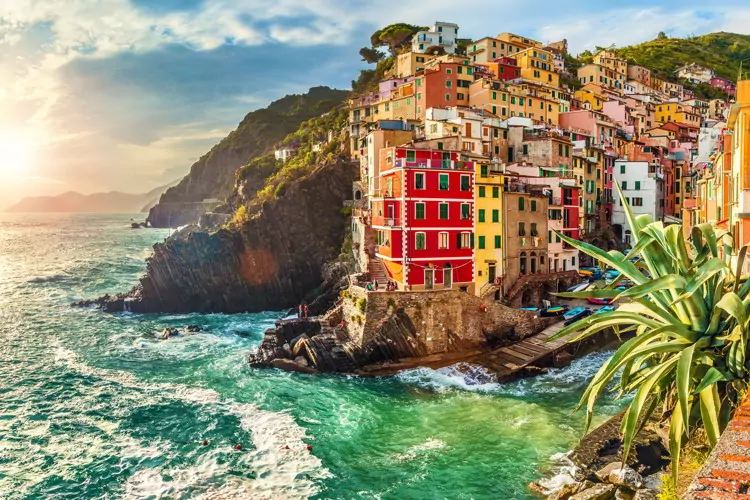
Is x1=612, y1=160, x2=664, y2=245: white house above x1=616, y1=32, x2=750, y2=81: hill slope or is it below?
below

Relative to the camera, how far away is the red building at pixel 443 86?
77.3 m

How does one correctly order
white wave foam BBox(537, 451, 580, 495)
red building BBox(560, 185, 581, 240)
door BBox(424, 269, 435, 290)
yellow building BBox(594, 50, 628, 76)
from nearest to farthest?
1. white wave foam BBox(537, 451, 580, 495)
2. door BBox(424, 269, 435, 290)
3. red building BBox(560, 185, 581, 240)
4. yellow building BBox(594, 50, 628, 76)

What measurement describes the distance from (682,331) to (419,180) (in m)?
33.4

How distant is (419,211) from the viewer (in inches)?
1794

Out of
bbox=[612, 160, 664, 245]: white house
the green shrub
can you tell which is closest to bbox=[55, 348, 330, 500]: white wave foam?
the green shrub

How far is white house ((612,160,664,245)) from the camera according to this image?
7406cm

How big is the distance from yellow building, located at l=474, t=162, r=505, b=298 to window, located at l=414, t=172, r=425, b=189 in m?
5.44

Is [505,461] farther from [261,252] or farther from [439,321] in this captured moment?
[261,252]

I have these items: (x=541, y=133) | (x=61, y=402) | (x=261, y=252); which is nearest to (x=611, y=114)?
(x=541, y=133)

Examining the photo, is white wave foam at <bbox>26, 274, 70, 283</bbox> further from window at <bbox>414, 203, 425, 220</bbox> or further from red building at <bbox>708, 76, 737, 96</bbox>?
red building at <bbox>708, 76, 737, 96</bbox>

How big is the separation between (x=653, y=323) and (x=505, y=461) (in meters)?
16.1

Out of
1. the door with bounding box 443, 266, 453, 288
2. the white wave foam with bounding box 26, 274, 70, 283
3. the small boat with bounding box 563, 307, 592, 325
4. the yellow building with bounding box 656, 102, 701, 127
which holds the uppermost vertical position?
the yellow building with bounding box 656, 102, 701, 127

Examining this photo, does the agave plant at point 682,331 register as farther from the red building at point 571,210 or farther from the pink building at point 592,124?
the pink building at point 592,124

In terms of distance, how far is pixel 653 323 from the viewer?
45.2 ft
